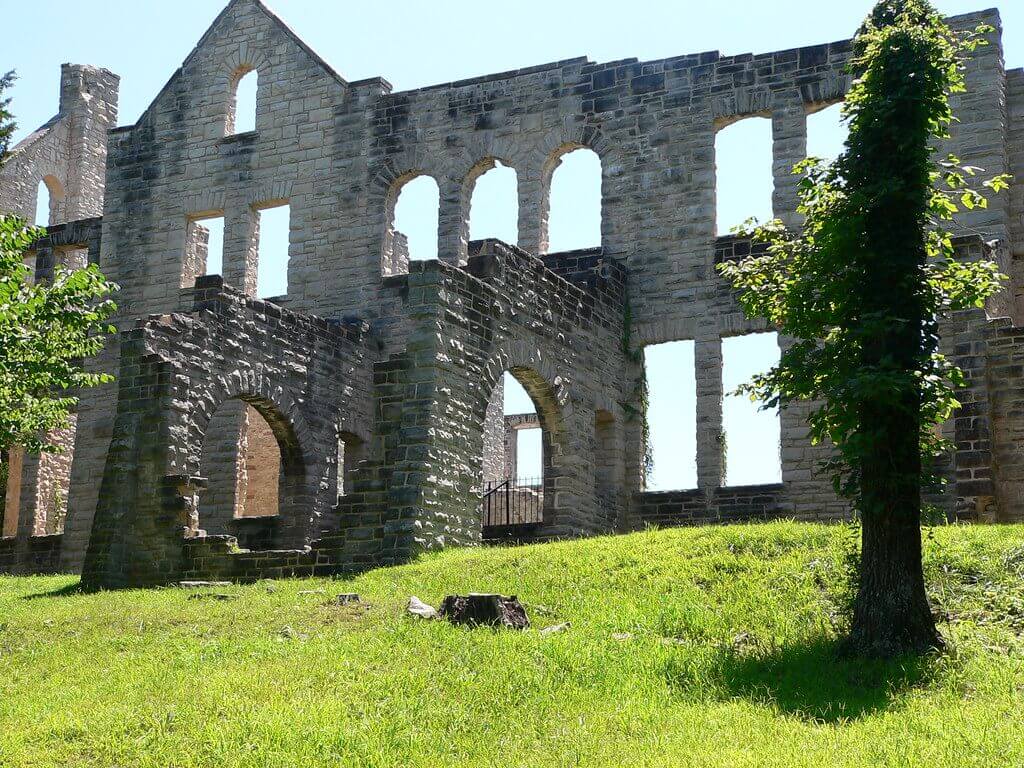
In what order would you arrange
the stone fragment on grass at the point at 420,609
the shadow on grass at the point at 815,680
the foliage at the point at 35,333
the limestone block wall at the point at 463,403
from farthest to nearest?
1. the limestone block wall at the point at 463,403
2. the foliage at the point at 35,333
3. the stone fragment on grass at the point at 420,609
4. the shadow on grass at the point at 815,680

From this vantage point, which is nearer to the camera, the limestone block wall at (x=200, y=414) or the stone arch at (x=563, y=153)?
the limestone block wall at (x=200, y=414)

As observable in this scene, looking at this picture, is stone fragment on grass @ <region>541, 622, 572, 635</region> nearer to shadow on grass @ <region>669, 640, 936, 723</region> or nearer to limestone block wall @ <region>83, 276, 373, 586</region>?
shadow on grass @ <region>669, 640, 936, 723</region>

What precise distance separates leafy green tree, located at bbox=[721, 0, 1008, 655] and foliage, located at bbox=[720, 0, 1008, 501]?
0.01 m

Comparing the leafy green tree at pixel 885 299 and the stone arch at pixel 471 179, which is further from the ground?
the stone arch at pixel 471 179

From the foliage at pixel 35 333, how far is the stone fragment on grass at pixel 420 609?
18.3 feet

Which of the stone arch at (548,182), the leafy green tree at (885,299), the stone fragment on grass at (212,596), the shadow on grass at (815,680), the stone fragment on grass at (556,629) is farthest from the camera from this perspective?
the stone arch at (548,182)

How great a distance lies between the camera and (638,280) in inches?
862

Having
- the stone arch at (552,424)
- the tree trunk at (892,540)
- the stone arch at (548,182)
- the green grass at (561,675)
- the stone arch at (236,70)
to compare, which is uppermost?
the stone arch at (236,70)

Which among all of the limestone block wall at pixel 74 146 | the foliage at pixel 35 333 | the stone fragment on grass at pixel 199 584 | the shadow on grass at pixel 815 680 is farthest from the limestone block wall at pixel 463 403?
the limestone block wall at pixel 74 146

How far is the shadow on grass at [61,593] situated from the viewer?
1616 centimetres

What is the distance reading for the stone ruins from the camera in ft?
55.5

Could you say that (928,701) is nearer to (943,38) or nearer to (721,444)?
(943,38)

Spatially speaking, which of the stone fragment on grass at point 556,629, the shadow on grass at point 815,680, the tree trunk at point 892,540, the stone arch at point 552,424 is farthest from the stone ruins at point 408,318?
the tree trunk at point 892,540

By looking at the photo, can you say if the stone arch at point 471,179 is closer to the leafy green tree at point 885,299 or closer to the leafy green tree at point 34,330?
the leafy green tree at point 34,330
